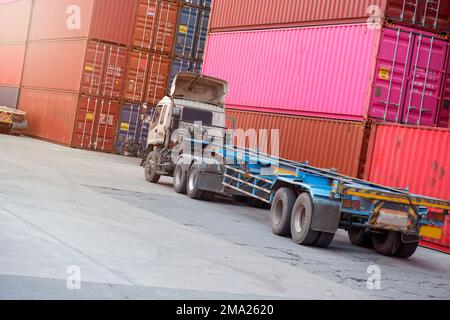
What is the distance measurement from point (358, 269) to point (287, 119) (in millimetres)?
9097

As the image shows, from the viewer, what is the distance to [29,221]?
9039 mm

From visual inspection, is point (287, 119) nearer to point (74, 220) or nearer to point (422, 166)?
point (422, 166)

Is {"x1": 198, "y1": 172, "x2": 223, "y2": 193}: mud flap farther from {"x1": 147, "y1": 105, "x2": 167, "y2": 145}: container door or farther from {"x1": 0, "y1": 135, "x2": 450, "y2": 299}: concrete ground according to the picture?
{"x1": 147, "y1": 105, "x2": 167, "y2": 145}: container door

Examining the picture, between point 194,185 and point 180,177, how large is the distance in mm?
959

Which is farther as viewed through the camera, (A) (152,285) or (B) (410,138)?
(B) (410,138)

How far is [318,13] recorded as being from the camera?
18141mm

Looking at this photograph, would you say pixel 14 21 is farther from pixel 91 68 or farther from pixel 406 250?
pixel 406 250

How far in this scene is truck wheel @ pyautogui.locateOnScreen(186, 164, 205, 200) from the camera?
15.7 m

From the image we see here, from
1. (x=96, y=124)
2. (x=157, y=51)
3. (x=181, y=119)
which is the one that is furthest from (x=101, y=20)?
(x=181, y=119)

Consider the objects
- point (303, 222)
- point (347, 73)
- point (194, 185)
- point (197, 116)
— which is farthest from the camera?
point (197, 116)

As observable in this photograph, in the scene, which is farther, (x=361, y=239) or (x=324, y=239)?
(x=361, y=239)

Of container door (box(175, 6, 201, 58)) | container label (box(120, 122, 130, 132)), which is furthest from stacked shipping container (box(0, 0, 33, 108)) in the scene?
container door (box(175, 6, 201, 58))

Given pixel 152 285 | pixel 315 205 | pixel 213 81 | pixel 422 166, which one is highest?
pixel 213 81
